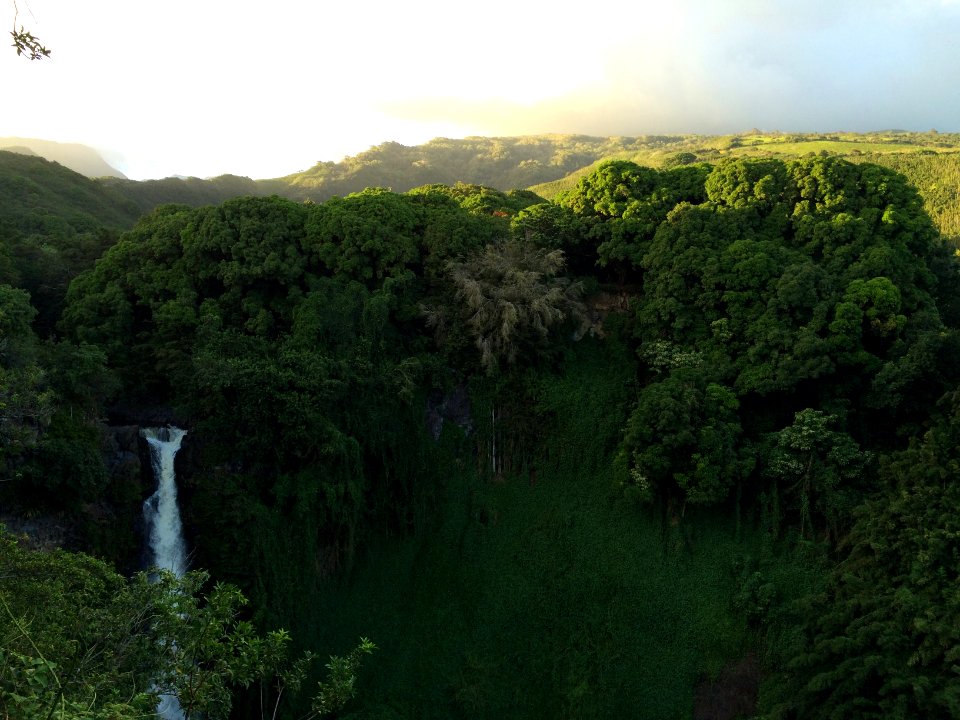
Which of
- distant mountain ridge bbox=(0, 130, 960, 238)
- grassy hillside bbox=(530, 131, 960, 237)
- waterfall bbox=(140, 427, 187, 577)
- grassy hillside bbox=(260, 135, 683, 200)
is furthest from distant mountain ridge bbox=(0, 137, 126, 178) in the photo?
waterfall bbox=(140, 427, 187, 577)

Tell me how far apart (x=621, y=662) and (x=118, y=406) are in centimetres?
1402

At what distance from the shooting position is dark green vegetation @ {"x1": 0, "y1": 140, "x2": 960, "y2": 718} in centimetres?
1493

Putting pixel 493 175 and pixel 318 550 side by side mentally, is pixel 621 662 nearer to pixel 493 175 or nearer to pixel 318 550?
A: pixel 318 550

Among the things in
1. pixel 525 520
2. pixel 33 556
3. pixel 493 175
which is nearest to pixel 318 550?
pixel 525 520

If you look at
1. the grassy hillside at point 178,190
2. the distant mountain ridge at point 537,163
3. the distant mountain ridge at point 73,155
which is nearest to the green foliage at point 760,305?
the distant mountain ridge at point 537,163

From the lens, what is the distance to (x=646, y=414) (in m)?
17.5

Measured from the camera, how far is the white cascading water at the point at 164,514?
50.9 ft

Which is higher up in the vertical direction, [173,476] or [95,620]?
[95,620]

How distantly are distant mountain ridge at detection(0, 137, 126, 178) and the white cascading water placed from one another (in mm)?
57672

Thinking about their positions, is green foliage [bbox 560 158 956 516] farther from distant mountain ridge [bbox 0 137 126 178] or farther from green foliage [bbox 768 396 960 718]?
distant mountain ridge [bbox 0 137 126 178]

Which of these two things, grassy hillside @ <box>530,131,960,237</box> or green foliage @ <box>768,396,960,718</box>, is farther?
grassy hillside @ <box>530,131,960,237</box>

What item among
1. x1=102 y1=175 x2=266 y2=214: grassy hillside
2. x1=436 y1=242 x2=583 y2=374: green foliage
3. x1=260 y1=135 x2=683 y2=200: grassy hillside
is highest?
x1=260 y1=135 x2=683 y2=200: grassy hillside

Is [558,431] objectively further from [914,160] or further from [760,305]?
[914,160]

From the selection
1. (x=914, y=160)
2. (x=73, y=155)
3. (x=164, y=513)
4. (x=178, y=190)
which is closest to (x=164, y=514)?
(x=164, y=513)
